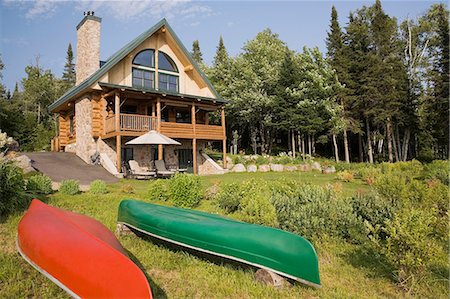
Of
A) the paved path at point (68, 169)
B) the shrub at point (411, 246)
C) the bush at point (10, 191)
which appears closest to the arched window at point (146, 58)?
the paved path at point (68, 169)

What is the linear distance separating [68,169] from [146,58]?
9638 millimetres

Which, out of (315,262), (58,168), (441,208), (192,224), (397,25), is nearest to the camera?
(315,262)

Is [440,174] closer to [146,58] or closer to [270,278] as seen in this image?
[270,278]

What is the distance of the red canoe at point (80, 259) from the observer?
302 centimetres

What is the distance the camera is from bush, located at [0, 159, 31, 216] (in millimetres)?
7531

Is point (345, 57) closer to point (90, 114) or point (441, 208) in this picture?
point (90, 114)

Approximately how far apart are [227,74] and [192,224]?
32127 mm

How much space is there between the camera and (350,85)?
31875mm

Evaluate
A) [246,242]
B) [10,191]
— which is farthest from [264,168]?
[246,242]

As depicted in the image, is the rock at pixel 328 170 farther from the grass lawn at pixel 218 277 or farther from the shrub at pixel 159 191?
the grass lawn at pixel 218 277

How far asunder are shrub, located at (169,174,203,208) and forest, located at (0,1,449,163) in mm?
19312

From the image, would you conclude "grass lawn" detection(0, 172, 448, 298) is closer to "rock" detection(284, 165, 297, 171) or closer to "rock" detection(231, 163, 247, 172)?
"rock" detection(231, 163, 247, 172)

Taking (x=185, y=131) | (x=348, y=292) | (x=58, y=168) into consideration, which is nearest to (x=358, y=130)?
(x=185, y=131)

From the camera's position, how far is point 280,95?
106 feet
